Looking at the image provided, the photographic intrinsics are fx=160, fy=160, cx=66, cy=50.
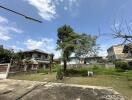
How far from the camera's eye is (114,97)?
1159 cm

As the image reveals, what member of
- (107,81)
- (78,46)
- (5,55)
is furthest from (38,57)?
(107,81)

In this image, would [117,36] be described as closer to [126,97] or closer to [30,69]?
[126,97]

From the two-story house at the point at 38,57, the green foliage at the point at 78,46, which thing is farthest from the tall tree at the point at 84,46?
the two-story house at the point at 38,57

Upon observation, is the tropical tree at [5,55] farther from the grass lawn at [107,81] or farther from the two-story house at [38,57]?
the grass lawn at [107,81]

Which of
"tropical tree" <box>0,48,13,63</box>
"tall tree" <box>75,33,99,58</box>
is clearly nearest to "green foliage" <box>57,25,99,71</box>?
"tall tree" <box>75,33,99,58</box>

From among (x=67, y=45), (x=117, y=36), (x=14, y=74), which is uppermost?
(x=67, y=45)

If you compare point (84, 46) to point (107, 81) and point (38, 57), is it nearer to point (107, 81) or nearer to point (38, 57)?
point (107, 81)

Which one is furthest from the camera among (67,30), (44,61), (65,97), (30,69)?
(44,61)

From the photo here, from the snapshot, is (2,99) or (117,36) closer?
(2,99)

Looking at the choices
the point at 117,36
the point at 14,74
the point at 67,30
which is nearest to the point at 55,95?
the point at 117,36

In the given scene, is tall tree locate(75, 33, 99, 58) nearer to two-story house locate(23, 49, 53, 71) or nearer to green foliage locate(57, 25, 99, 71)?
green foliage locate(57, 25, 99, 71)

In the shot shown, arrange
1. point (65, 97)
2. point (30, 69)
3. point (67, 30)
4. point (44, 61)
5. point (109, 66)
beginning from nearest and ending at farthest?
point (65, 97)
point (30, 69)
point (67, 30)
point (109, 66)
point (44, 61)

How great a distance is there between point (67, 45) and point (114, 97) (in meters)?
16.0

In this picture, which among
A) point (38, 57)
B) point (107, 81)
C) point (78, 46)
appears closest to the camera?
point (107, 81)
